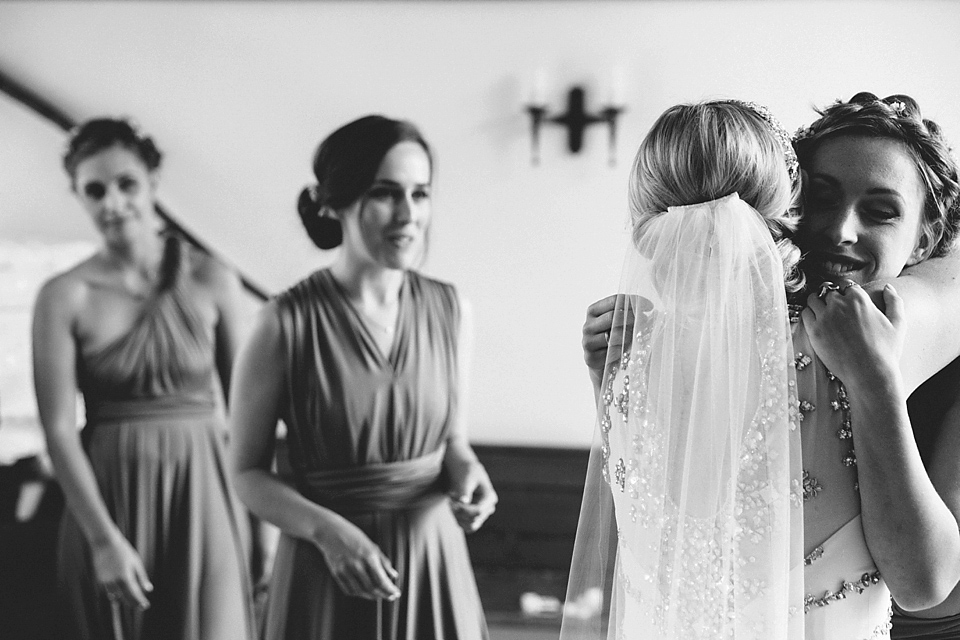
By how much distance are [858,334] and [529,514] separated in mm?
2941

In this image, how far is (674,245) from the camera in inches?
40.7

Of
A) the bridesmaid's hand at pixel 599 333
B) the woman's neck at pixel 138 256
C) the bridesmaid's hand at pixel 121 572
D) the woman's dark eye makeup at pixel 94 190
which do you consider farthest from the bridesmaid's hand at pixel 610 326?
the woman's dark eye makeup at pixel 94 190

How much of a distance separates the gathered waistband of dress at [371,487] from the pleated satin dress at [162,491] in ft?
2.94

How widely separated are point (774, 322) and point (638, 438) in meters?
0.22

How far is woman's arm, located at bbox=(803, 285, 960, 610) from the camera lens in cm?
94

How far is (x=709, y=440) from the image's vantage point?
1.03 meters

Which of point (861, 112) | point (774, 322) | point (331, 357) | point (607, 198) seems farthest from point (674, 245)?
point (607, 198)

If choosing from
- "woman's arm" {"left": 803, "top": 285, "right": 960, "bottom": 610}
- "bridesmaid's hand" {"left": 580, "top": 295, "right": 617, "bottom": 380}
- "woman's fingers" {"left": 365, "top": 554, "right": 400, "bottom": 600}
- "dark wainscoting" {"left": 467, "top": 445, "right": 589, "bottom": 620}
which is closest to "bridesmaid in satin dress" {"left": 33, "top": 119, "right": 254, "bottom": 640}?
"woman's fingers" {"left": 365, "top": 554, "right": 400, "bottom": 600}

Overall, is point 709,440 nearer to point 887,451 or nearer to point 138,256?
point 887,451

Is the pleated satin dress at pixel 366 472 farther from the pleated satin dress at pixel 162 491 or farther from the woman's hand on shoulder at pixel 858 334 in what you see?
the woman's hand on shoulder at pixel 858 334

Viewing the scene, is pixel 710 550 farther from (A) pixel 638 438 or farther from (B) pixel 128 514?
(B) pixel 128 514

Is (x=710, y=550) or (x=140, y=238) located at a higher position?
(x=140, y=238)

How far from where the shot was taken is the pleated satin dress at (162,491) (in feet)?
8.45

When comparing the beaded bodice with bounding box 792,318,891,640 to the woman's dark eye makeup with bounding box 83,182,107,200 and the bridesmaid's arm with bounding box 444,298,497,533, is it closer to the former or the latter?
the bridesmaid's arm with bounding box 444,298,497,533
